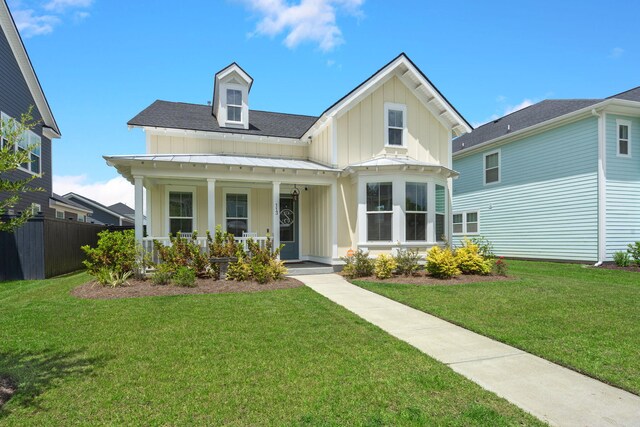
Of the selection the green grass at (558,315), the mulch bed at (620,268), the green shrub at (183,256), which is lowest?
the mulch bed at (620,268)

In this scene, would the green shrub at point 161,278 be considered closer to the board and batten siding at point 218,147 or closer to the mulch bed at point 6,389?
the mulch bed at point 6,389

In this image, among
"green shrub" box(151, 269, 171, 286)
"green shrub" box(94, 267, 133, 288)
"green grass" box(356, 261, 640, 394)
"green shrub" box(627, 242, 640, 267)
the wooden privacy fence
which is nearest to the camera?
"green grass" box(356, 261, 640, 394)

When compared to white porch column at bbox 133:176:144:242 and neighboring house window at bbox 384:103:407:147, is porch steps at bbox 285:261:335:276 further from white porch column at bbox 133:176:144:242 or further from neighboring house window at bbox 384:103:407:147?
neighboring house window at bbox 384:103:407:147

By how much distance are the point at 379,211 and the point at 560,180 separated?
852 cm

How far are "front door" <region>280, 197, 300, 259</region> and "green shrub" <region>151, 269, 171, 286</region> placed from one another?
4.84 meters

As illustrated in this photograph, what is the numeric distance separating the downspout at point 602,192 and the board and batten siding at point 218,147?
1081 centimetres

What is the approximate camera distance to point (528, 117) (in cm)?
1648

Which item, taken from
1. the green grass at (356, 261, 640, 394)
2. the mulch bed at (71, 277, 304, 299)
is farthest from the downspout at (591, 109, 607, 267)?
the mulch bed at (71, 277, 304, 299)

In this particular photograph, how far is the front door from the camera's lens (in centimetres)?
1294

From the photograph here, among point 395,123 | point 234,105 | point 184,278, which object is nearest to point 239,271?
point 184,278

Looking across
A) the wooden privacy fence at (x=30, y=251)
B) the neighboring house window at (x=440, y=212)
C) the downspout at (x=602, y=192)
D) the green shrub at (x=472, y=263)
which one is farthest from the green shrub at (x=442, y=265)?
the wooden privacy fence at (x=30, y=251)

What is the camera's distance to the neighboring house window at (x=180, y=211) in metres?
11.8

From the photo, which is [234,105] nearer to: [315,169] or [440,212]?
[315,169]

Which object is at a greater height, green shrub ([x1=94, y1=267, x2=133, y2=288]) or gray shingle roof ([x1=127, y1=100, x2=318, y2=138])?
gray shingle roof ([x1=127, y1=100, x2=318, y2=138])
